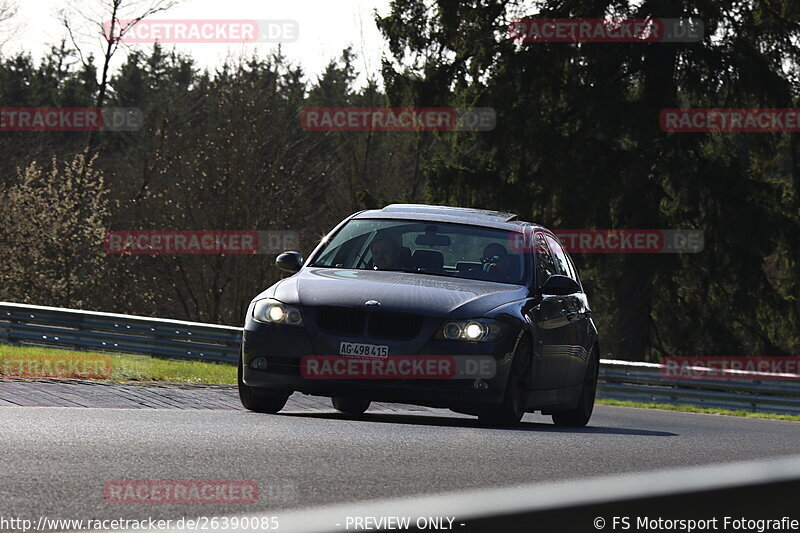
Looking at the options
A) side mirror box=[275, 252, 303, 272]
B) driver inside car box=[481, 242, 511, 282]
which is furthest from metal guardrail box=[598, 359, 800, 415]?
side mirror box=[275, 252, 303, 272]

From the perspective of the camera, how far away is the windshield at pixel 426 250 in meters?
11.5

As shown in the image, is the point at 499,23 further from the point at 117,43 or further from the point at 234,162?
the point at 117,43

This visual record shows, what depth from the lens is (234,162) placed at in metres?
40.7

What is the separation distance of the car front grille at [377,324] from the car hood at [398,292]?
0.05 meters

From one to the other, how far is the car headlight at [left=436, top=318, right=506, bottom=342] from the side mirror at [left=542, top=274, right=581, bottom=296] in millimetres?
1157

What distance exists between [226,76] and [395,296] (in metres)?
33.8

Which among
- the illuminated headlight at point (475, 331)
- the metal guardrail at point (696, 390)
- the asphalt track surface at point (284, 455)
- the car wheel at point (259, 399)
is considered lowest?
the metal guardrail at point (696, 390)

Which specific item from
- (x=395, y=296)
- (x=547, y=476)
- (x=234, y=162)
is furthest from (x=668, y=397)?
(x=234, y=162)

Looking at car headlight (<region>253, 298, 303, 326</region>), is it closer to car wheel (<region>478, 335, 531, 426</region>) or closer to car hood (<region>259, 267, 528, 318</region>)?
car hood (<region>259, 267, 528, 318</region>)
